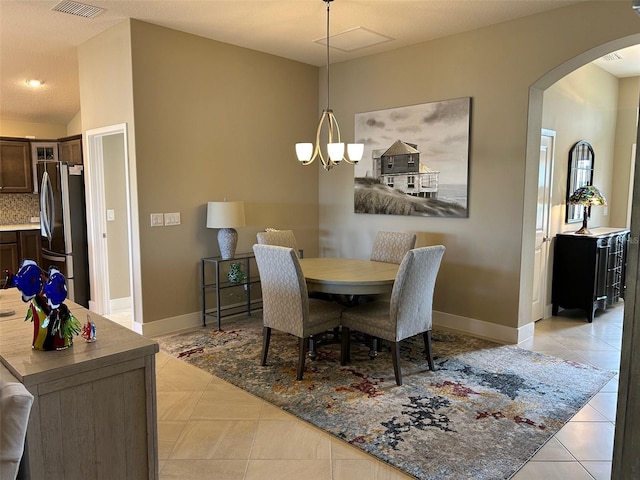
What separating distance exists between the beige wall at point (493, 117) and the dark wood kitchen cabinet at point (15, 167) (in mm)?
5135

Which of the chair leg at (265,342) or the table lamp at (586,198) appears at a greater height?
the table lamp at (586,198)

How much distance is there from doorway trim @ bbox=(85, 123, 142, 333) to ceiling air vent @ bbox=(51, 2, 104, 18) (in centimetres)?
93

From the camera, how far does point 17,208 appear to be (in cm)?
704

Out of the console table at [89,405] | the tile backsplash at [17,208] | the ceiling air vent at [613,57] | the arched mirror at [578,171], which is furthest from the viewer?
the tile backsplash at [17,208]

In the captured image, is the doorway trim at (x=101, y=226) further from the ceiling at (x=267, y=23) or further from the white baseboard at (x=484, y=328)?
the white baseboard at (x=484, y=328)

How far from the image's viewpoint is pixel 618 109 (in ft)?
20.4

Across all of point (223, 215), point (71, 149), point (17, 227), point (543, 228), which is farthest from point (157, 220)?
point (543, 228)

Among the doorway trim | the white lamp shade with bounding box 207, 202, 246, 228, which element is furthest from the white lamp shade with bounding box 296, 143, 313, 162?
the doorway trim

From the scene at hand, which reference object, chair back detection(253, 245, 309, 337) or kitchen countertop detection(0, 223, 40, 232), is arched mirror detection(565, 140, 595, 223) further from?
kitchen countertop detection(0, 223, 40, 232)

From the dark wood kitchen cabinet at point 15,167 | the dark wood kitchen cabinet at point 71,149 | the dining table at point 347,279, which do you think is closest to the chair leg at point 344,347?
the dining table at point 347,279

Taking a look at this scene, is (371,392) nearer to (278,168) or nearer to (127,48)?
(278,168)

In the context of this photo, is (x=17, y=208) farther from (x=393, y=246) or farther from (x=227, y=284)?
(x=393, y=246)

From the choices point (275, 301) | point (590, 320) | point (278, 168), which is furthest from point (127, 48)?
point (590, 320)

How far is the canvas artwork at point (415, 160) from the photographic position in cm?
459
